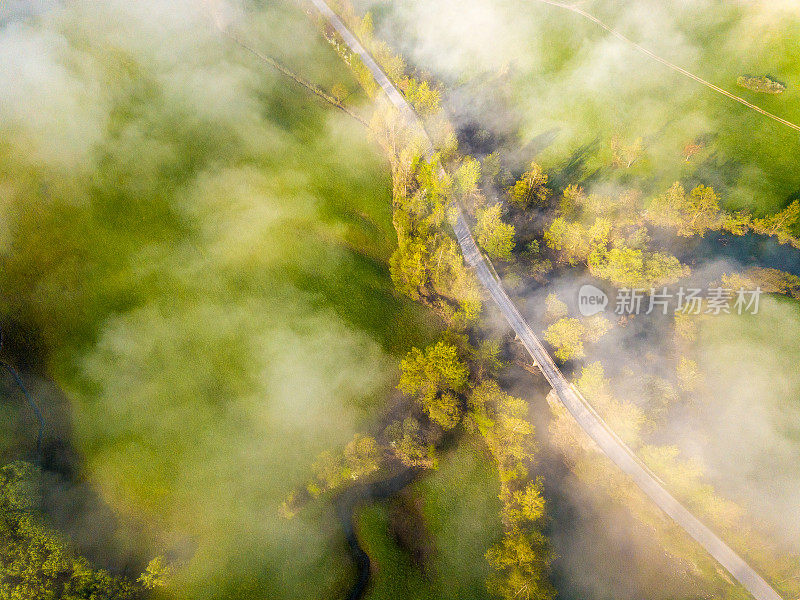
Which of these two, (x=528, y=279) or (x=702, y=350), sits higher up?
(x=528, y=279)

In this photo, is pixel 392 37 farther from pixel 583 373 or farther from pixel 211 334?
pixel 583 373

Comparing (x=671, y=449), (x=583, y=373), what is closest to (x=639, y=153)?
(x=583, y=373)

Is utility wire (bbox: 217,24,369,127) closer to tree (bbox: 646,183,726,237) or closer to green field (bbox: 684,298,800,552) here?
tree (bbox: 646,183,726,237)

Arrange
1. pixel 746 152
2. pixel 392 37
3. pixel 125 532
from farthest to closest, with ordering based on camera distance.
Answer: pixel 392 37 → pixel 746 152 → pixel 125 532

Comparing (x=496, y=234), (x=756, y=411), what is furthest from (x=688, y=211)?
(x=496, y=234)

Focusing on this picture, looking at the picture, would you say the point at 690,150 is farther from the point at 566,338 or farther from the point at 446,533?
the point at 446,533

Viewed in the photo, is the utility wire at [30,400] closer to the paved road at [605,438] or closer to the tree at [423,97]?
the paved road at [605,438]

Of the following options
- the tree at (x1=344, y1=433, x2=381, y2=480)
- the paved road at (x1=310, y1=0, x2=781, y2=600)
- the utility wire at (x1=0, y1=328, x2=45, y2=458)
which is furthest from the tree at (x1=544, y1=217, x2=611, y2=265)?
the utility wire at (x1=0, y1=328, x2=45, y2=458)
